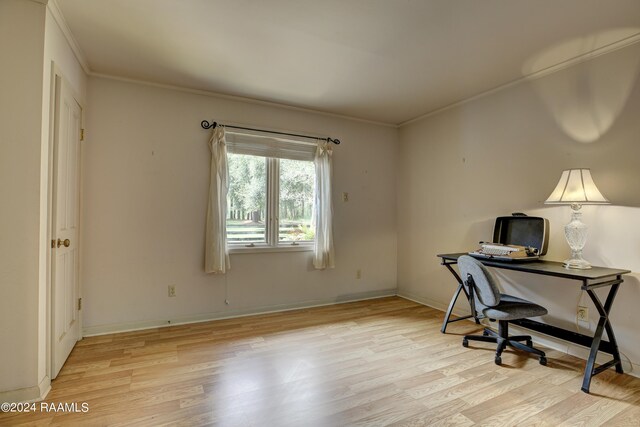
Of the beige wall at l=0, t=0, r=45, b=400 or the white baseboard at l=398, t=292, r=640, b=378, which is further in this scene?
the white baseboard at l=398, t=292, r=640, b=378

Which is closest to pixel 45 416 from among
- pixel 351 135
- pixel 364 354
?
pixel 364 354

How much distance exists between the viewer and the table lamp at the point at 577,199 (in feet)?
7.48

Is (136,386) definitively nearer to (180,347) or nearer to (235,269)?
(180,347)

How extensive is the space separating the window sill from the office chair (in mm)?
1867

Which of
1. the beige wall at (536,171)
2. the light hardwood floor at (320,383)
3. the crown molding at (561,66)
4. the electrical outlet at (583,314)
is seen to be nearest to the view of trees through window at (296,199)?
the light hardwood floor at (320,383)

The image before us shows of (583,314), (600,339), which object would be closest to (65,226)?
(600,339)

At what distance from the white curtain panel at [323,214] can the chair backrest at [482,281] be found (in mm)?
1673

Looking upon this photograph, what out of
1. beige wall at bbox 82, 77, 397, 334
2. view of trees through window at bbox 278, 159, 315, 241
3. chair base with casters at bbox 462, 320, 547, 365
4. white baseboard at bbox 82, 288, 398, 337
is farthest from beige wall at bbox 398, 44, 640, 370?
view of trees through window at bbox 278, 159, 315, 241

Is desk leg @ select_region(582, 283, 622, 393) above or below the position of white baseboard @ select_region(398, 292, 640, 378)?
above

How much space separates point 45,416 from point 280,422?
1.35 m

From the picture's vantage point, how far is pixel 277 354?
8.41ft

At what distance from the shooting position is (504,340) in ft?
8.29

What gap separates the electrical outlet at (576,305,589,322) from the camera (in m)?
2.48

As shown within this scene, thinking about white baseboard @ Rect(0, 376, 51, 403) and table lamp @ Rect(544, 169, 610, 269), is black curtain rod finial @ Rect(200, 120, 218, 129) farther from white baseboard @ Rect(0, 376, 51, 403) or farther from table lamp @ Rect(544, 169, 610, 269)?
table lamp @ Rect(544, 169, 610, 269)
